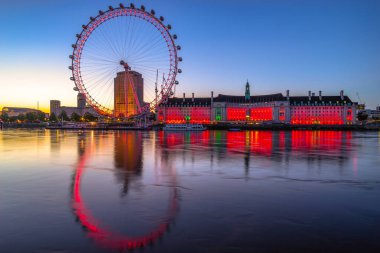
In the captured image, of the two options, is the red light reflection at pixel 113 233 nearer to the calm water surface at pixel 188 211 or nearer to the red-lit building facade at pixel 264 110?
the calm water surface at pixel 188 211

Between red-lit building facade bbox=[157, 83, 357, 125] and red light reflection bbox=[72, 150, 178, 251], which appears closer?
red light reflection bbox=[72, 150, 178, 251]

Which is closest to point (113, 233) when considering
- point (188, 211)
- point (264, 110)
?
point (188, 211)

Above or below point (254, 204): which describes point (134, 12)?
above

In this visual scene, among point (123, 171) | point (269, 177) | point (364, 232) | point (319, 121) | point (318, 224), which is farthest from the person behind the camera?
point (319, 121)

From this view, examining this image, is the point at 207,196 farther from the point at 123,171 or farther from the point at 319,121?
the point at 319,121

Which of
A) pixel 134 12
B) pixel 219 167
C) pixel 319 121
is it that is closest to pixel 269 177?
pixel 219 167

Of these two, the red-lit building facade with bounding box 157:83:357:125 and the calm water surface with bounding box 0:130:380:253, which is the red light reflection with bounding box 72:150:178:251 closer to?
the calm water surface with bounding box 0:130:380:253

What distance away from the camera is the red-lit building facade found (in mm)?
134000

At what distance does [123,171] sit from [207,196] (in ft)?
20.1

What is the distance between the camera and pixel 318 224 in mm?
7379

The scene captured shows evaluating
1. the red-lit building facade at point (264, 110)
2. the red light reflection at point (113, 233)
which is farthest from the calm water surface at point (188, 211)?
the red-lit building facade at point (264, 110)

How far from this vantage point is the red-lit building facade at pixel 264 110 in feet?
440

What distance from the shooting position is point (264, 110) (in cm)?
14662

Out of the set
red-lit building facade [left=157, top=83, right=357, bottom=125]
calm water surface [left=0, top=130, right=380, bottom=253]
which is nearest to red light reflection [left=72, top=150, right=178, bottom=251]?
calm water surface [left=0, top=130, right=380, bottom=253]
